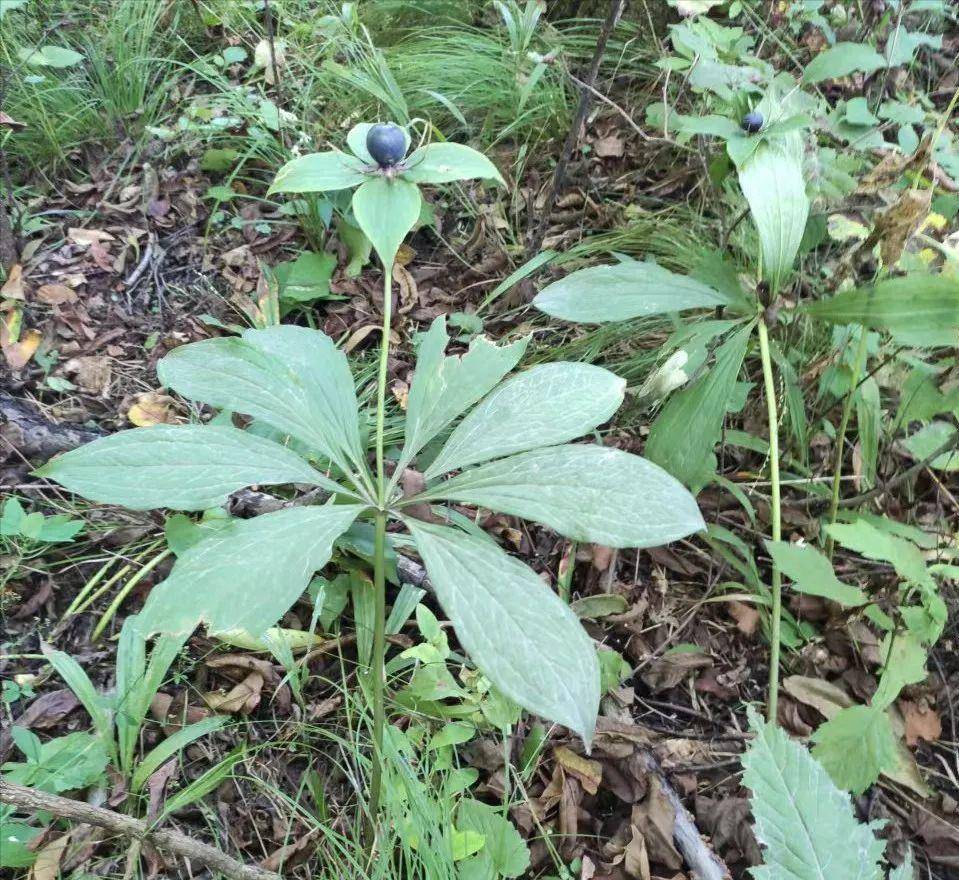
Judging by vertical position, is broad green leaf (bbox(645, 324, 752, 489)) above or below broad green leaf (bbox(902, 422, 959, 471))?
above

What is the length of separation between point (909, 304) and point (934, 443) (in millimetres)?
509

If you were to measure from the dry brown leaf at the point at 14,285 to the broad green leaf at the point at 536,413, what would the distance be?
1949 millimetres

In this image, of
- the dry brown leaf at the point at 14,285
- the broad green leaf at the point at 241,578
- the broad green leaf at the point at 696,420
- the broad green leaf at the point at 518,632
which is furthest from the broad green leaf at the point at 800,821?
the dry brown leaf at the point at 14,285

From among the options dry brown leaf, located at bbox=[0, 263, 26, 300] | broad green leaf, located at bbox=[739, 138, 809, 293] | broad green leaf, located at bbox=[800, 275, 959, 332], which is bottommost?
dry brown leaf, located at bbox=[0, 263, 26, 300]

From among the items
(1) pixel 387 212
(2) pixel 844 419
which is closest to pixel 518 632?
(1) pixel 387 212

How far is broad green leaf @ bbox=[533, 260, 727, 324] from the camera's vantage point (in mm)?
1444

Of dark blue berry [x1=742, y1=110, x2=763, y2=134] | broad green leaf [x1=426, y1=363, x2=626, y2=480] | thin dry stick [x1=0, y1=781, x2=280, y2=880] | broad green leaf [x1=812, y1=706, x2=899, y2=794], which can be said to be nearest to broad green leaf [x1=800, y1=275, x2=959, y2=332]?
dark blue berry [x1=742, y1=110, x2=763, y2=134]

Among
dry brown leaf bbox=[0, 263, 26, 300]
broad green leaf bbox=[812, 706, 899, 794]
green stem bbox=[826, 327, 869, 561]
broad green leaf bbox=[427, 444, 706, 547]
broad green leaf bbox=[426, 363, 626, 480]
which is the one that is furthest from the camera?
dry brown leaf bbox=[0, 263, 26, 300]

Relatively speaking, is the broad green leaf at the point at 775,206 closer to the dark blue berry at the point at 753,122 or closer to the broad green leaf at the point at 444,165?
the dark blue berry at the point at 753,122

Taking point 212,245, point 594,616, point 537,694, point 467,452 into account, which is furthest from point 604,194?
point 537,694

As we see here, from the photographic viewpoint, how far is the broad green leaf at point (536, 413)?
1.10 m

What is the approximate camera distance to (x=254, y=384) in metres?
1.17

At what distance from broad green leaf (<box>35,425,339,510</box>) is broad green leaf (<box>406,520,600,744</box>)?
29cm

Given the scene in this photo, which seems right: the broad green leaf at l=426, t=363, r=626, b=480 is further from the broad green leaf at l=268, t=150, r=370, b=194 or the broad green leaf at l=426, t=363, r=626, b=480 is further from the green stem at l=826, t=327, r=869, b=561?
the green stem at l=826, t=327, r=869, b=561
